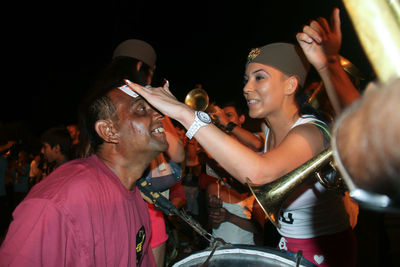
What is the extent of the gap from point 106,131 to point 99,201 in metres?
0.61

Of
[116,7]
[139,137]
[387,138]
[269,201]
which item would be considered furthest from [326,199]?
[116,7]

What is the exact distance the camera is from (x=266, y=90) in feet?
8.23

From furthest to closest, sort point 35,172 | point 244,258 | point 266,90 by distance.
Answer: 1. point 35,172
2. point 266,90
3. point 244,258

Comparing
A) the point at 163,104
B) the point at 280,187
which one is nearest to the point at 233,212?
the point at 280,187

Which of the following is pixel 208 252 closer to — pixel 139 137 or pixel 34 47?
pixel 139 137

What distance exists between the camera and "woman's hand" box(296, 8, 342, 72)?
1.82 m

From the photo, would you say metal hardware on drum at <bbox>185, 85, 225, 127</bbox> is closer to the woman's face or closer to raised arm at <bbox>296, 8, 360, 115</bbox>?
the woman's face

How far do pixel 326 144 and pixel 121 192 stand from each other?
164cm

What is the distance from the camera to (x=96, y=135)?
85.4 inches

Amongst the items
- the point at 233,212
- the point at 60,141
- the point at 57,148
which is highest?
the point at 60,141

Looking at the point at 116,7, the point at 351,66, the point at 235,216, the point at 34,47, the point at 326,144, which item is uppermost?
the point at 116,7

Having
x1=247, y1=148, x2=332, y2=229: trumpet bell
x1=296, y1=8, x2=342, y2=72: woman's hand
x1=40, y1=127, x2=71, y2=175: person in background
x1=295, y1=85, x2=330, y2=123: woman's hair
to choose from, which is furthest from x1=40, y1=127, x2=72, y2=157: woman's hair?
x1=296, y1=8, x2=342, y2=72: woman's hand

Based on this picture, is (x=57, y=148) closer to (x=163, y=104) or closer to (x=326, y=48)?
(x=163, y=104)

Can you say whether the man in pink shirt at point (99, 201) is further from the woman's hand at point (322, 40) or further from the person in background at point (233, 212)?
the person in background at point (233, 212)
